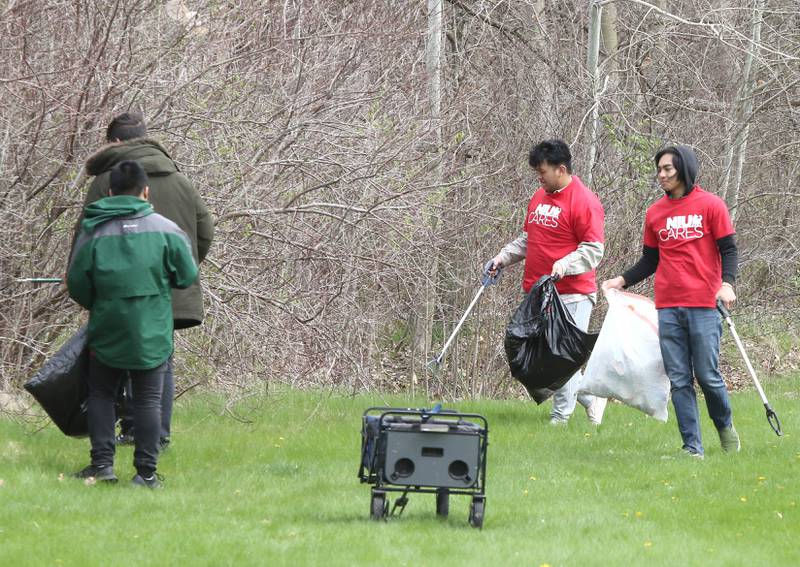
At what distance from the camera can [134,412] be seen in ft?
21.3

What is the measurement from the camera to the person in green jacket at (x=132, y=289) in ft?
20.6

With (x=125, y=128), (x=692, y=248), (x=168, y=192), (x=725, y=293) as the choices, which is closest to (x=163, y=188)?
(x=168, y=192)

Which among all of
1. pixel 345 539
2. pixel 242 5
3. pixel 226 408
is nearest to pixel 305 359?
pixel 226 408

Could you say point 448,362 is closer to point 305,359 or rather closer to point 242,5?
point 305,359

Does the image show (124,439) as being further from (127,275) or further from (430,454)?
(430,454)

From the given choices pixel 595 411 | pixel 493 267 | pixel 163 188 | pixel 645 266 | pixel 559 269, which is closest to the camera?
pixel 163 188

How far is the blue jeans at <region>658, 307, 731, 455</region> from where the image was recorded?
7.54 m

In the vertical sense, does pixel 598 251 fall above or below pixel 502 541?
above

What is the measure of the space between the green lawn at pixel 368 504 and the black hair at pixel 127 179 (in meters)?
1.54

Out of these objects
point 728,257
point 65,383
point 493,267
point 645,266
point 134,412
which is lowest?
point 134,412

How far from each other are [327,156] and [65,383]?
3184mm

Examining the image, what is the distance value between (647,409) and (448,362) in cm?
461

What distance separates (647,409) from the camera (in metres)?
8.20

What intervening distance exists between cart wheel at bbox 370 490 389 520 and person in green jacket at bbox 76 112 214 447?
5.80ft
